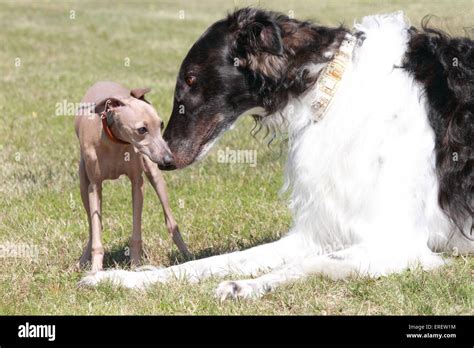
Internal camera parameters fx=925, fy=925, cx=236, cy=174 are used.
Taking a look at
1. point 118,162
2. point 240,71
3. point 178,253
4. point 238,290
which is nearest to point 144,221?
point 178,253

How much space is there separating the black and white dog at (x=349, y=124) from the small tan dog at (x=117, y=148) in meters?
0.19

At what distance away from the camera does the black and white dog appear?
17.9 ft

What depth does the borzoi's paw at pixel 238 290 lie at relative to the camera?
5125mm

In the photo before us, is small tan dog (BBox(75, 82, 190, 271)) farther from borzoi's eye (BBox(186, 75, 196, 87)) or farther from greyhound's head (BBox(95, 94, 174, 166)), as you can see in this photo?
borzoi's eye (BBox(186, 75, 196, 87))

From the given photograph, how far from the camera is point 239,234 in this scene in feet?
22.3

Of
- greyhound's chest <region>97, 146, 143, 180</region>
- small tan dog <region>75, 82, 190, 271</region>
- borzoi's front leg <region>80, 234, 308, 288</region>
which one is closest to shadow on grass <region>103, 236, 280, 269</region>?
small tan dog <region>75, 82, 190, 271</region>

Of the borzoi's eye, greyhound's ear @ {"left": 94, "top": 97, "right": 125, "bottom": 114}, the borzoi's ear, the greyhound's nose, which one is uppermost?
the borzoi's ear

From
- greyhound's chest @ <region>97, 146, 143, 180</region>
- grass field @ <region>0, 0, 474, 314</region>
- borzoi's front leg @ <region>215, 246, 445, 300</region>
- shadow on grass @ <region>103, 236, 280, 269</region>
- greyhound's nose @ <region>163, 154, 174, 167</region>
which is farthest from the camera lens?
shadow on grass @ <region>103, 236, 280, 269</region>

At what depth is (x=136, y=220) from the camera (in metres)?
5.92

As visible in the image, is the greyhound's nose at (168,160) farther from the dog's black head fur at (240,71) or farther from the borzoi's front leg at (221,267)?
the borzoi's front leg at (221,267)

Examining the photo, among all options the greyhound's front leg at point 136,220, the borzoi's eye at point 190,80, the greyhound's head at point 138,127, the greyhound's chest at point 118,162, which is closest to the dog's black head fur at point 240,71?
the borzoi's eye at point 190,80

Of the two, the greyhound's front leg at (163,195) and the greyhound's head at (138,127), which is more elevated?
the greyhound's head at (138,127)

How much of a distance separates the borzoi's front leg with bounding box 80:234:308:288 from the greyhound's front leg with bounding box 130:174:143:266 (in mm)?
279
